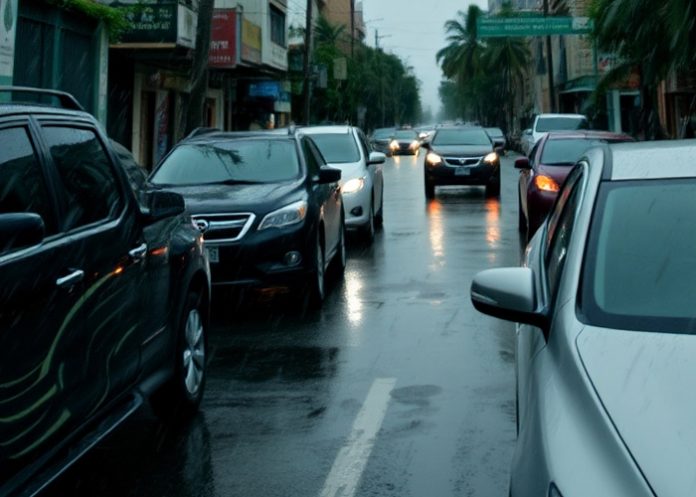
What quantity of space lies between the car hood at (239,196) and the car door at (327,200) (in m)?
0.43

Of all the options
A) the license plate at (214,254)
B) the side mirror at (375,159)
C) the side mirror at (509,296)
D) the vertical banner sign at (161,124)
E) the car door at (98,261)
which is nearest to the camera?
the side mirror at (509,296)

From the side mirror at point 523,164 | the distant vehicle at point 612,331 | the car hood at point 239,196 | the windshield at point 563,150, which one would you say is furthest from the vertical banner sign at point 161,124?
the distant vehicle at point 612,331

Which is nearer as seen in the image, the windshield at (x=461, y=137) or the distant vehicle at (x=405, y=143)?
the windshield at (x=461, y=137)

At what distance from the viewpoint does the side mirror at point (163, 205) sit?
5781mm

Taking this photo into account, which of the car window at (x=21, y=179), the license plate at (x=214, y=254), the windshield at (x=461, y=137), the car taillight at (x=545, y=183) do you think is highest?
the windshield at (x=461, y=137)

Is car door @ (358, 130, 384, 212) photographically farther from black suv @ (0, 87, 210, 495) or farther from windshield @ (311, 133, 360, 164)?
black suv @ (0, 87, 210, 495)

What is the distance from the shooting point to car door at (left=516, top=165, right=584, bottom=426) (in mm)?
3885

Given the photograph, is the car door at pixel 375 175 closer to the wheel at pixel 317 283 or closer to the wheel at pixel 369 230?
the wheel at pixel 369 230

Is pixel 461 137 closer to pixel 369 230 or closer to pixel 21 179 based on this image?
pixel 369 230

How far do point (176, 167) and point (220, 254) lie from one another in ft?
6.01

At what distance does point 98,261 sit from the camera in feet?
15.9

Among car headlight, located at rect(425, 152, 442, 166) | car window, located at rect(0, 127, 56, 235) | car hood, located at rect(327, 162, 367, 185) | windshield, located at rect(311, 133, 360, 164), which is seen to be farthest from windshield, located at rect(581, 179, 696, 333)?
car headlight, located at rect(425, 152, 442, 166)

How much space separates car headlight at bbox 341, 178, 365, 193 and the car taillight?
8.15 ft

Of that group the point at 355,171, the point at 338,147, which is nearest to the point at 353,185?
the point at 355,171
